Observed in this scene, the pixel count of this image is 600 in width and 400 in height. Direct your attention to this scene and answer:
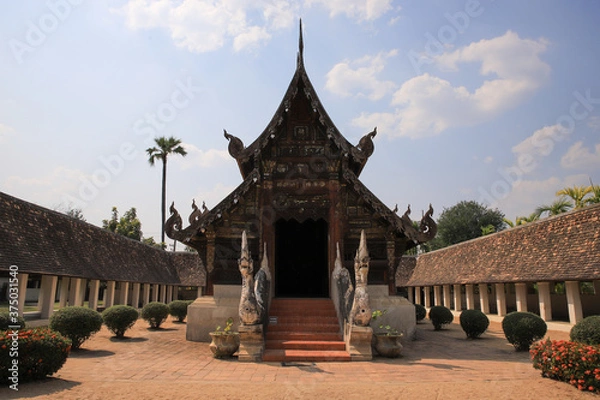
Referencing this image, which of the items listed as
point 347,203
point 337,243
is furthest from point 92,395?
point 347,203

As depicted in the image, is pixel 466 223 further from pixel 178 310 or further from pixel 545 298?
pixel 178 310

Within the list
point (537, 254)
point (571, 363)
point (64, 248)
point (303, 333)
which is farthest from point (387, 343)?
point (64, 248)

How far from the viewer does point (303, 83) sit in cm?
1343

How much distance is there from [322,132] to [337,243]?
362cm

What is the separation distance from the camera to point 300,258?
1748 cm

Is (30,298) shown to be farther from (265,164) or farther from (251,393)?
(251,393)

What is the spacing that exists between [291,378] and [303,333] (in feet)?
9.80

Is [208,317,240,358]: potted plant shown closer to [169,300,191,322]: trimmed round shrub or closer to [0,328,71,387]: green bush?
[0,328,71,387]: green bush

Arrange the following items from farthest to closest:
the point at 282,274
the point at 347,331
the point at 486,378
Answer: the point at 282,274 < the point at 347,331 < the point at 486,378

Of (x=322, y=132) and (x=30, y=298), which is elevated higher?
(x=322, y=132)

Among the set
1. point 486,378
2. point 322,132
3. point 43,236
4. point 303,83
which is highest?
point 303,83

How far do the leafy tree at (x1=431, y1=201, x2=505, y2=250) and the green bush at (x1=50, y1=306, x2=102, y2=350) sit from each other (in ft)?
165

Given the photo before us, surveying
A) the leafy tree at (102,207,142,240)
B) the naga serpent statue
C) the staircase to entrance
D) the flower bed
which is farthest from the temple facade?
the leafy tree at (102,207,142,240)

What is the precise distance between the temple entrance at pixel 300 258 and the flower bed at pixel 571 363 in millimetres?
9636
